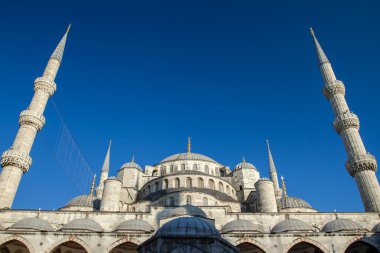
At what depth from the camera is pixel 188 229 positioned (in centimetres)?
748

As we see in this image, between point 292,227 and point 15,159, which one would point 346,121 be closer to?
point 292,227

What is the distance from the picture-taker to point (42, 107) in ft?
81.6

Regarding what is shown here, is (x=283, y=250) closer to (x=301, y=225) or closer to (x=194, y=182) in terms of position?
(x=301, y=225)

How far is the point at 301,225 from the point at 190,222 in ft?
37.2

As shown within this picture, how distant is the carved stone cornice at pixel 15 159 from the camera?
2095 cm

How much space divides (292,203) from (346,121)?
724 centimetres

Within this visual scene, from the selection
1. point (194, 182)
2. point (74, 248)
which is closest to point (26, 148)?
point (74, 248)

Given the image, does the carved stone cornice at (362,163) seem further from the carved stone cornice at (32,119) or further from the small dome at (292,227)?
the carved stone cornice at (32,119)

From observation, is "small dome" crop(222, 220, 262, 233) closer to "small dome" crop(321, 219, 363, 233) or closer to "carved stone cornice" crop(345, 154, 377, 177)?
"small dome" crop(321, 219, 363, 233)

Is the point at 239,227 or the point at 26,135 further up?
the point at 26,135

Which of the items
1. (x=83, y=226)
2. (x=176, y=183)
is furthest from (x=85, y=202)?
(x=83, y=226)

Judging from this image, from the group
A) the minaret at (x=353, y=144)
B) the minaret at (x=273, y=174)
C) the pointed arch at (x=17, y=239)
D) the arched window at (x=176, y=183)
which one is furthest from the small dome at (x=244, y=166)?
the pointed arch at (x=17, y=239)

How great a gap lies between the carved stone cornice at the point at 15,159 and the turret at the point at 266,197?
15.6 m

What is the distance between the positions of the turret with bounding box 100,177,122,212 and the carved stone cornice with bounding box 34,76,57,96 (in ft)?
31.5
